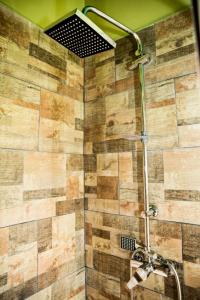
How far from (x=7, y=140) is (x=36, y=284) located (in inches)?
30.3

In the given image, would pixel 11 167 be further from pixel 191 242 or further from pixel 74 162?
pixel 191 242

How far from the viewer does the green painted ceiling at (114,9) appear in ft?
3.89

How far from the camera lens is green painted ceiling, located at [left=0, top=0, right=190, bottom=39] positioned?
1.18m

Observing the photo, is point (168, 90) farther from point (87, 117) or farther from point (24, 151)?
point (24, 151)

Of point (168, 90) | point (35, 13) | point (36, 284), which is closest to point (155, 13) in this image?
point (168, 90)

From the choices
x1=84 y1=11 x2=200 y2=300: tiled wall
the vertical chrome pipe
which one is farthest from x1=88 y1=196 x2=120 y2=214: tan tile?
the vertical chrome pipe

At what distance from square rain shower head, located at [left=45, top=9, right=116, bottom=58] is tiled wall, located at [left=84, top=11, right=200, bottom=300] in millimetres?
333

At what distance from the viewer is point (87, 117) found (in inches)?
60.0

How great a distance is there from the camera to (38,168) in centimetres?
121

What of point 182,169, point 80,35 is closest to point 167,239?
point 182,169

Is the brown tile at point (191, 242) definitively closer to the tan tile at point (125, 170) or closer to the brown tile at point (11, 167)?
the tan tile at point (125, 170)

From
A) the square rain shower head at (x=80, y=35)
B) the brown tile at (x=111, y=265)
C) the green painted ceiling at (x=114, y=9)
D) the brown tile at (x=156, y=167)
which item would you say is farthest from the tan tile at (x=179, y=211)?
the green painted ceiling at (x=114, y=9)

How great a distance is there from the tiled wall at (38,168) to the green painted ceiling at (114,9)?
64 mm

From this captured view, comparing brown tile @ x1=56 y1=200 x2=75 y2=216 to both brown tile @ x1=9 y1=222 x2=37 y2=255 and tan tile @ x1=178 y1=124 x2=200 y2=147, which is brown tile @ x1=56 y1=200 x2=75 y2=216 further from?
tan tile @ x1=178 y1=124 x2=200 y2=147
